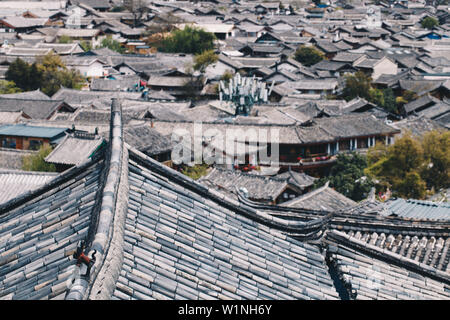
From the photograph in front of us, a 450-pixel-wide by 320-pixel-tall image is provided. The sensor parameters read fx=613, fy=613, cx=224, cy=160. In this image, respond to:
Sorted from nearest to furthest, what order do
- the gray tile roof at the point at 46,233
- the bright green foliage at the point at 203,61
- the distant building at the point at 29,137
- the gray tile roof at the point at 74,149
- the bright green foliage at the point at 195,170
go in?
1. the gray tile roof at the point at 46,233
2. the gray tile roof at the point at 74,149
3. the bright green foliage at the point at 195,170
4. the distant building at the point at 29,137
5. the bright green foliage at the point at 203,61

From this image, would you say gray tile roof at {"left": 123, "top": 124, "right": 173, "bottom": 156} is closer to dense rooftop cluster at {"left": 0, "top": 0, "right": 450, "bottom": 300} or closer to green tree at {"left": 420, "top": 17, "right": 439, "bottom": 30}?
dense rooftop cluster at {"left": 0, "top": 0, "right": 450, "bottom": 300}

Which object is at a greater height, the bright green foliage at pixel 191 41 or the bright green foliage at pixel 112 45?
the bright green foliage at pixel 191 41

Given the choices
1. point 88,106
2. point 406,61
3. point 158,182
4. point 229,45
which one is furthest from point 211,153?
point 229,45

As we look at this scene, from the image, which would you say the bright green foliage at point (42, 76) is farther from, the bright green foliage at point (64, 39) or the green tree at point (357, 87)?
the green tree at point (357, 87)

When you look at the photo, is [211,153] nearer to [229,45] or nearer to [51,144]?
[51,144]

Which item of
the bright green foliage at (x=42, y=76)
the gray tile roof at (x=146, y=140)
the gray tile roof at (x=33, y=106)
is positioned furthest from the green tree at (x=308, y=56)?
the gray tile roof at (x=146, y=140)

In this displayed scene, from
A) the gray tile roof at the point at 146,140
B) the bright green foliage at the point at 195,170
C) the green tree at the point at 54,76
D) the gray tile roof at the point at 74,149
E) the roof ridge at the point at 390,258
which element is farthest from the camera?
the green tree at the point at 54,76

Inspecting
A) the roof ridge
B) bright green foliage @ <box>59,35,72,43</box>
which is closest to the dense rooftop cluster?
the roof ridge
